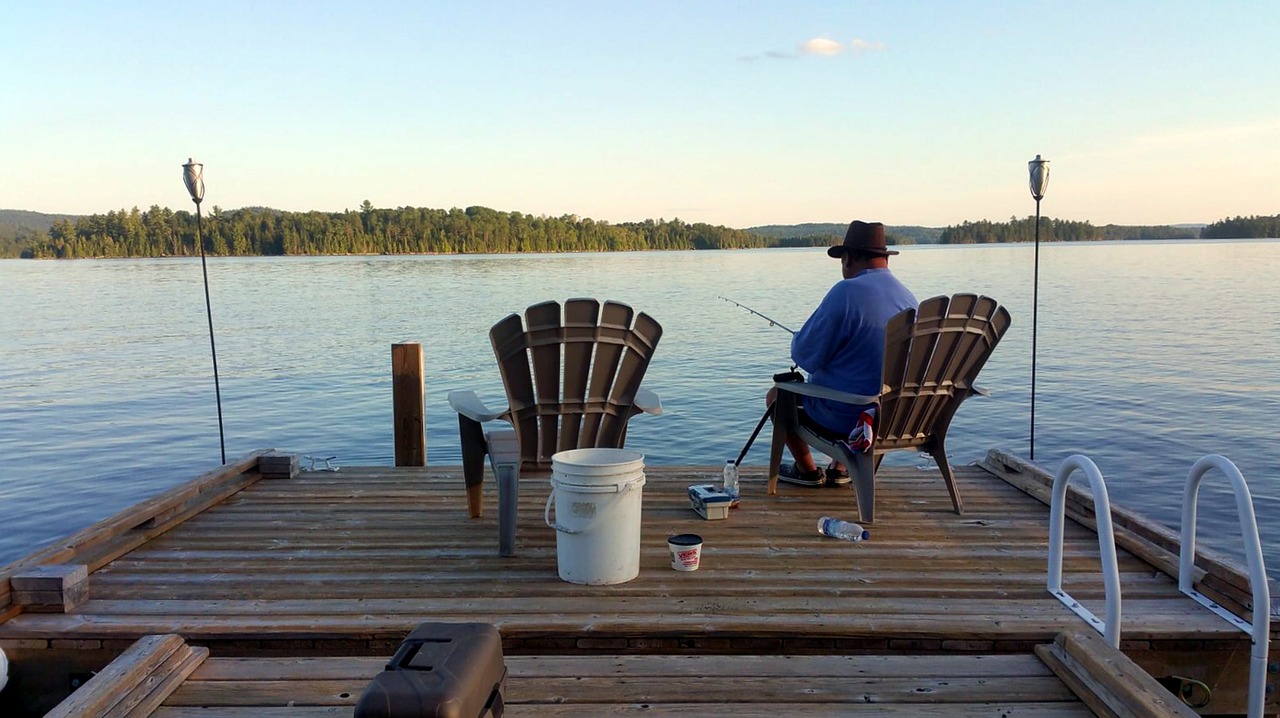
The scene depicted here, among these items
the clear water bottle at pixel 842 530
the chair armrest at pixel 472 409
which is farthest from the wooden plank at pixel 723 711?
the chair armrest at pixel 472 409

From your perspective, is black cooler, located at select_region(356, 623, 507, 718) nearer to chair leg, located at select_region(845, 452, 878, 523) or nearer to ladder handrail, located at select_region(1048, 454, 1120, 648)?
ladder handrail, located at select_region(1048, 454, 1120, 648)

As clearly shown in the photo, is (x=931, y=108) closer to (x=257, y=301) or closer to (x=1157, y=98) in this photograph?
(x=1157, y=98)

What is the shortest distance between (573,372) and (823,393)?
1181 mm

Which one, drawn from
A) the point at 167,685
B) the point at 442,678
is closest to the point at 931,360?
the point at 442,678

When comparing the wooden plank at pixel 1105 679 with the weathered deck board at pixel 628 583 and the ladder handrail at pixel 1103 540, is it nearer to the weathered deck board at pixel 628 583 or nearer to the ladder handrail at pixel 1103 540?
the ladder handrail at pixel 1103 540

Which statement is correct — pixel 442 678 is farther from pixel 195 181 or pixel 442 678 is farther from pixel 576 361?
pixel 195 181

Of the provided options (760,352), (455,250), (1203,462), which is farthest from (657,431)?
(455,250)

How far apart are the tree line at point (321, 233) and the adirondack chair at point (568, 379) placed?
65662mm

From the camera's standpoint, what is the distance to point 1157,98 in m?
20.7

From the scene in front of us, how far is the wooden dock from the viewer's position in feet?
7.71

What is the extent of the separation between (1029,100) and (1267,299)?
30.2ft

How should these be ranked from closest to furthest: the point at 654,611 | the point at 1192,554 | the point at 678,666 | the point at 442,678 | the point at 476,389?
the point at 442,678 → the point at 678,666 → the point at 654,611 → the point at 1192,554 → the point at 476,389

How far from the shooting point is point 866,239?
4367 millimetres

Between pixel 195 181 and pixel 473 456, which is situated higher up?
pixel 195 181
